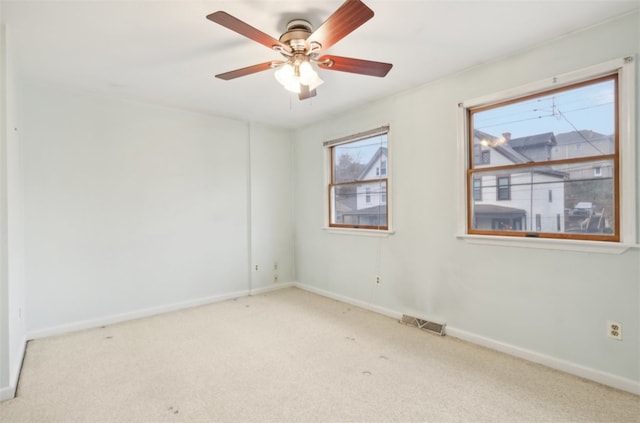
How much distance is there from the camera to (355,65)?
2.19m

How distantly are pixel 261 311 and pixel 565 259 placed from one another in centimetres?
305

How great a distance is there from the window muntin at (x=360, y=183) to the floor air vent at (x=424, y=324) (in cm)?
103

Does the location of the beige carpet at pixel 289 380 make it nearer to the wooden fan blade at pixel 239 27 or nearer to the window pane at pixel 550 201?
the window pane at pixel 550 201

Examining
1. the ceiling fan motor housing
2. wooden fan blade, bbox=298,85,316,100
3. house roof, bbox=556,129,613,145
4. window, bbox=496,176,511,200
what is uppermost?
the ceiling fan motor housing

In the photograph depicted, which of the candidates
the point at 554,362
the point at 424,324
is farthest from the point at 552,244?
the point at 424,324

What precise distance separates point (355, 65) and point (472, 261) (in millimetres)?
1990

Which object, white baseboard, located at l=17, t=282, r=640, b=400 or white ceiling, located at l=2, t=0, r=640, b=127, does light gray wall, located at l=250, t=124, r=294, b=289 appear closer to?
white baseboard, located at l=17, t=282, r=640, b=400

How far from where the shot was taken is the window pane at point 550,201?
7.34 feet

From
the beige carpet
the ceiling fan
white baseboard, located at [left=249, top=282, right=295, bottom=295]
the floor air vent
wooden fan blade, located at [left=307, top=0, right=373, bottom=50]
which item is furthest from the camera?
white baseboard, located at [left=249, top=282, right=295, bottom=295]

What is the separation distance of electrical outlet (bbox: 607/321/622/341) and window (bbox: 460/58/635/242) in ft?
1.91

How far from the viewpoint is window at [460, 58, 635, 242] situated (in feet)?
7.07

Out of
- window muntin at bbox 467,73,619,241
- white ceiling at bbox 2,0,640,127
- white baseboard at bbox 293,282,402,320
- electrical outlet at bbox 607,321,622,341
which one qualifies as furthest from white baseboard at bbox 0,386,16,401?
electrical outlet at bbox 607,321,622,341

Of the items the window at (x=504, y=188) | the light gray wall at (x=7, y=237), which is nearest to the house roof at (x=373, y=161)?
the window at (x=504, y=188)

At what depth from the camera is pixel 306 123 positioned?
4.67 meters
